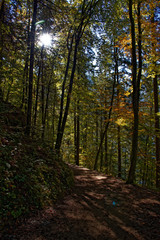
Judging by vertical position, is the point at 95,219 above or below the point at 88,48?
below

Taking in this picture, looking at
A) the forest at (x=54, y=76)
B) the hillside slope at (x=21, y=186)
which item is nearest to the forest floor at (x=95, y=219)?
the hillside slope at (x=21, y=186)

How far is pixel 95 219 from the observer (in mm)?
4074

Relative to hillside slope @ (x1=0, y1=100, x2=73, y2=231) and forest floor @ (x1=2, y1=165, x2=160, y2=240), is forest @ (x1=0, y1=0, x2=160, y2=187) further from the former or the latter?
forest floor @ (x1=2, y1=165, x2=160, y2=240)

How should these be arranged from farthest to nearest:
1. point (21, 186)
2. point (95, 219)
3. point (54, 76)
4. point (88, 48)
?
point (54, 76) → point (88, 48) → point (95, 219) → point (21, 186)

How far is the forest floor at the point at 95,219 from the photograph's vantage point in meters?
3.16

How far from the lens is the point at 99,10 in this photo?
377 inches

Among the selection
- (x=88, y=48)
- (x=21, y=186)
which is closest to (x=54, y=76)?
(x=88, y=48)

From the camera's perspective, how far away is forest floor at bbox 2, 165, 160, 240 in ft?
10.4

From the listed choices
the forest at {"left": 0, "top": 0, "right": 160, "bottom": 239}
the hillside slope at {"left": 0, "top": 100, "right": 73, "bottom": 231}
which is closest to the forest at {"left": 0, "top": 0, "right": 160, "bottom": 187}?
the forest at {"left": 0, "top": 0, "right": 160, "bottom": 239}

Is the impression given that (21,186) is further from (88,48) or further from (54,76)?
(54,76)

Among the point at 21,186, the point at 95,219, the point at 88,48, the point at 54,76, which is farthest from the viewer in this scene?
the point at 54,76

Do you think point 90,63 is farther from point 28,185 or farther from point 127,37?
point 28,185

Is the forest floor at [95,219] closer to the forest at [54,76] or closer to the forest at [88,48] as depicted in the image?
the forest at [54,76]

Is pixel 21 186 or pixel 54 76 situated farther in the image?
pixel 54 76
